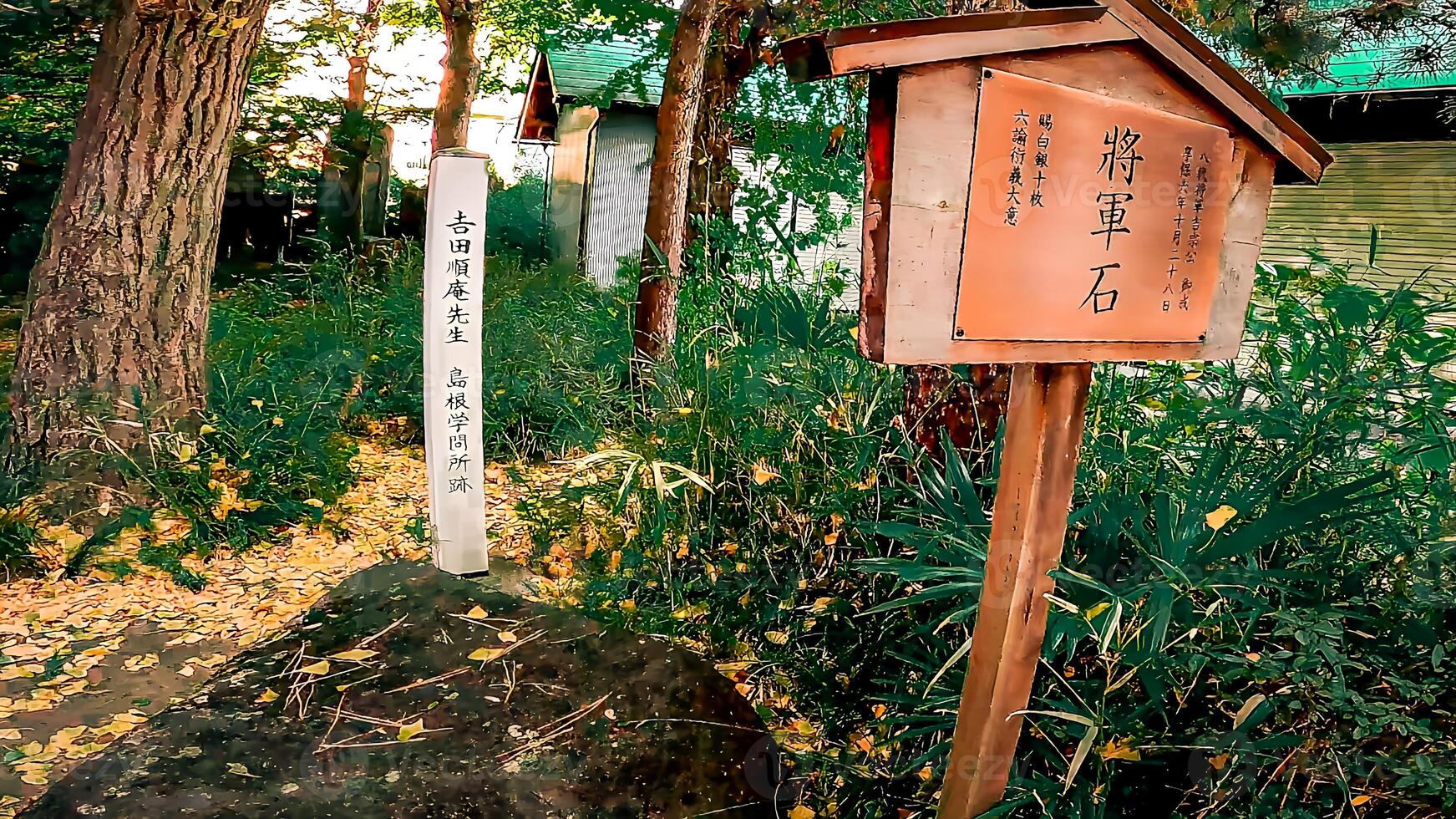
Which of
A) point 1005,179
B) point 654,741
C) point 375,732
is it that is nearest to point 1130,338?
point 1005,179

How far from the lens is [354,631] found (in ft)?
11.6

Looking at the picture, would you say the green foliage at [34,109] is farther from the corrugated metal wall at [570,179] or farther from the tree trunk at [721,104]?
the corrugated metal wall at [570,179]

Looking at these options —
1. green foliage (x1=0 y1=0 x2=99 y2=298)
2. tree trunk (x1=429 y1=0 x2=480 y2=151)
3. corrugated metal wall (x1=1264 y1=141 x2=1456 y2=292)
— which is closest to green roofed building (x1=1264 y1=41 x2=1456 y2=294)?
corrugated metal wall (x1=1264 y1=141 x2=1456 y2=292)

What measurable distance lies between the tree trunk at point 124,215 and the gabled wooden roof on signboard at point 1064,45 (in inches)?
135

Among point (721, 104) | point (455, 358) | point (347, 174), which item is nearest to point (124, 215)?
point (455, 358)

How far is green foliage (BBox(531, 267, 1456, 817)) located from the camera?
199cm

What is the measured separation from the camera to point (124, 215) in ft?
13.3

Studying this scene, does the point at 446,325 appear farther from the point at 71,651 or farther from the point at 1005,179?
the point at 1005,179

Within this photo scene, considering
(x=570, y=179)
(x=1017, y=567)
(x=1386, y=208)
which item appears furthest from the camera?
(x=570, y=179)

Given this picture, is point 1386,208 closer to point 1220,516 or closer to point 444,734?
point 1220,516

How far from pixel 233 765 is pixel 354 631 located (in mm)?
875

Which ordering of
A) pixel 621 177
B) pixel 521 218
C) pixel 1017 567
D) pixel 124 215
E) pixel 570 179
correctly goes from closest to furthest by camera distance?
pixel 1017 567
pixel 124 215
pixel 621 177
pixel 570 179
pixel 521 218

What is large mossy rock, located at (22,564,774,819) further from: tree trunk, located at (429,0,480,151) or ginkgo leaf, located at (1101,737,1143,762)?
tree trunk, located at (429,0,480,151)

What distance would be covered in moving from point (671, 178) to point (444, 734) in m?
3.42
